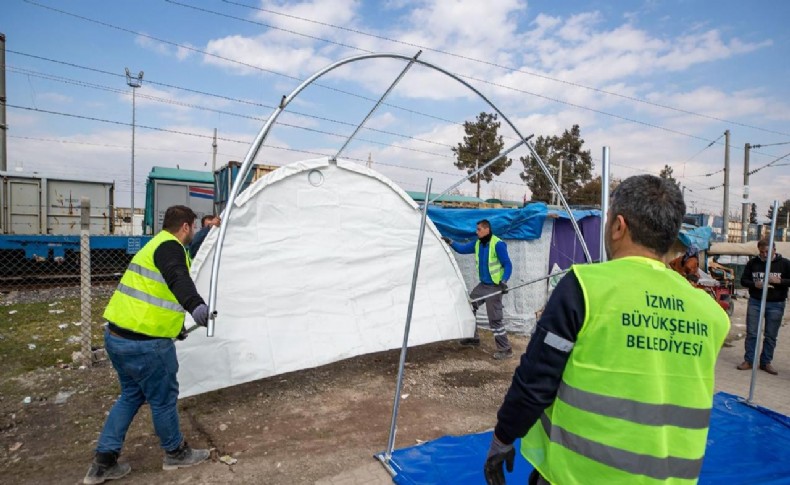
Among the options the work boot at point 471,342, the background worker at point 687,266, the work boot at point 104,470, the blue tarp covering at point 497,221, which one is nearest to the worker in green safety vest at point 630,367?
the work boot at point 104,470

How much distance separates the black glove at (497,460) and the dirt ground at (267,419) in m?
2.05

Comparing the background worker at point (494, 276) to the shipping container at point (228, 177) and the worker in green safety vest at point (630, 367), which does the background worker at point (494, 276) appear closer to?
the shipping container at point (228, 177)

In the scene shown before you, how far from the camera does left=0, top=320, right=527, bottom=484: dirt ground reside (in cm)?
354

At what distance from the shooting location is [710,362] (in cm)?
160

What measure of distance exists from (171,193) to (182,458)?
46.8 ft

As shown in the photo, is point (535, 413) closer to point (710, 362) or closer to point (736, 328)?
point (710, 362)

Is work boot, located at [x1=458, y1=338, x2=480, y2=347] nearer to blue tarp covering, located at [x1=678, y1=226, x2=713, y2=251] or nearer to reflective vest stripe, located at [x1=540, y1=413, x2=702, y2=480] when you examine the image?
reflective vest stripe, located at [x1=540, y1=413, x2=702, y2=480]

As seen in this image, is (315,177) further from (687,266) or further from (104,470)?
(687,266)

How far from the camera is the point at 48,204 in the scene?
44.1 feet

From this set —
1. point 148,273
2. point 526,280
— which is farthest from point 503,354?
point 148,273

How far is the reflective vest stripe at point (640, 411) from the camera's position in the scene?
5.03ft

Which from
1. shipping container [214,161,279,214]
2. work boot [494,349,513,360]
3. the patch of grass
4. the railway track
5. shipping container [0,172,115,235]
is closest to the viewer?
the patch of grass

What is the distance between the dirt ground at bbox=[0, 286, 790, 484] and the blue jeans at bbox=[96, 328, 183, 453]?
356 mm

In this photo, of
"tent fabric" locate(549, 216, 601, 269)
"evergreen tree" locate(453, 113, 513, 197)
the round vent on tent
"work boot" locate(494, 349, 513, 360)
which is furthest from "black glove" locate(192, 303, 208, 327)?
"evergreen tree" locate(453, 113, 513, 197)
